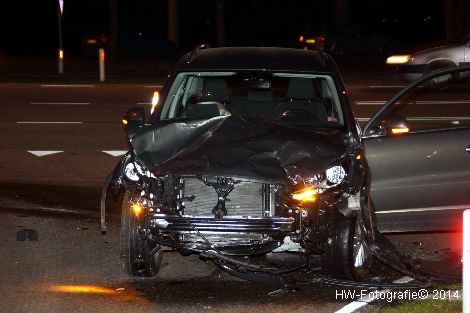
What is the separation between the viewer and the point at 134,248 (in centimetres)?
783

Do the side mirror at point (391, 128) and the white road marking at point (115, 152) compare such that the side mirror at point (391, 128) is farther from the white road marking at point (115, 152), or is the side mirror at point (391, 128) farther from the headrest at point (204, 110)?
the white road marking at point (115, 152)

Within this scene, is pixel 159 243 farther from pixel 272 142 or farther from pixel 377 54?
pixel 377 54

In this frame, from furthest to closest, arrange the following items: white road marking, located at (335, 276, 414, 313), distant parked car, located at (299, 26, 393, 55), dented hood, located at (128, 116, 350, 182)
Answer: distant parked car, located at (299, 26, 393, 55) → dented hood, located at (128, 116, 350, 182) → white road marking, located at (335, 276, 414, 313)

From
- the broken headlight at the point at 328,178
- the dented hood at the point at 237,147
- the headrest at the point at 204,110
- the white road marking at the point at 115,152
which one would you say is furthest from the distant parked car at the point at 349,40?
the broken headlight at the point at 328,178

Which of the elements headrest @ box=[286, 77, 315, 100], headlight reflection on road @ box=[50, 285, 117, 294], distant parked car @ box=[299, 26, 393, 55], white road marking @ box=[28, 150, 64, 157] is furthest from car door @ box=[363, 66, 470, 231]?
distant parked car @ box=[299, 26, 393, 55]

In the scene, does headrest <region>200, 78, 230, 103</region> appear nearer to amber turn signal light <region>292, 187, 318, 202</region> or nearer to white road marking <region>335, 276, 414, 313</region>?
amber turn signal light <region>292, 187, 318, 202</region>

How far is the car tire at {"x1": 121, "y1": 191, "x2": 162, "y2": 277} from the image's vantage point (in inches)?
307

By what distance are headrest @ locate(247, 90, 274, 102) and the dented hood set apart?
3.94 ft

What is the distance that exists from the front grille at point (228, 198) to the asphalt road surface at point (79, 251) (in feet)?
2.12

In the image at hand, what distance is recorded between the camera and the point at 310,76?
9.12 m

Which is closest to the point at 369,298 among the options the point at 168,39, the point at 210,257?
the point at 210,257

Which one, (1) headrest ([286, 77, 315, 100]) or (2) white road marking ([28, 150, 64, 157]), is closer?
(1) headrest ([286, 77, 315, 100])

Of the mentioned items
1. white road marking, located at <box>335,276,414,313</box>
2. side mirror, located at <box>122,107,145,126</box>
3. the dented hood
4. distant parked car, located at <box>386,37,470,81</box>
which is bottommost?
white road marking, located at <box>335,276,414,313</box>

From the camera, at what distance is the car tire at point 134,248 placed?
25.6ft
